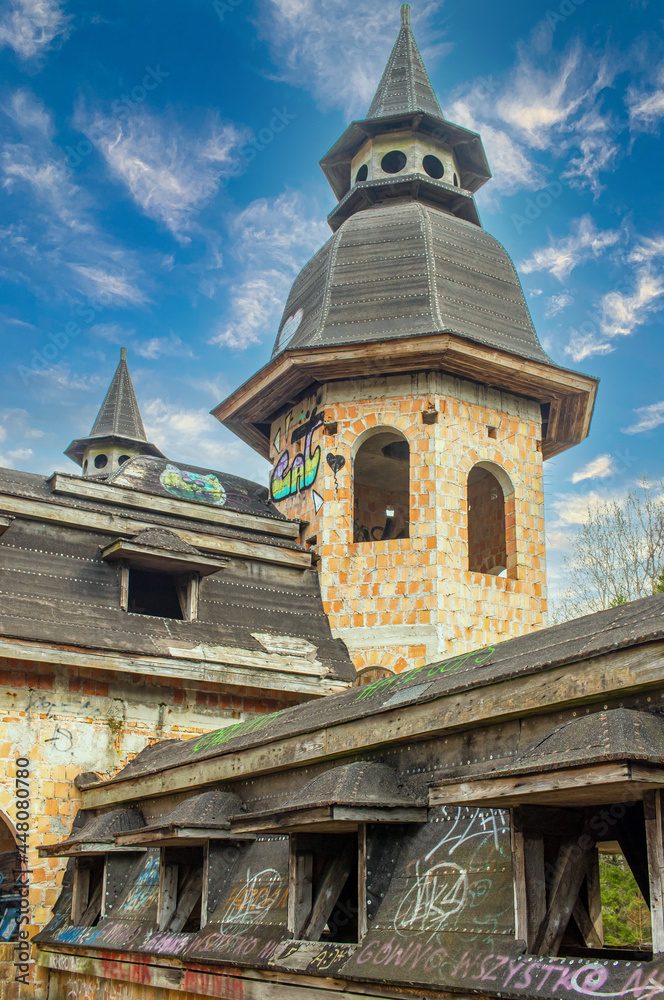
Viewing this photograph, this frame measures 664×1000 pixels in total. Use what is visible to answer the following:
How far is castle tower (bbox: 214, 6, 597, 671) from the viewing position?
54.0 feet

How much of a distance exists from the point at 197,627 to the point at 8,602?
9.60ft

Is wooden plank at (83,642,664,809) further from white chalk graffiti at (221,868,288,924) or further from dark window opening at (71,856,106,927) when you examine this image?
dark window opening at (71,856,106,927)

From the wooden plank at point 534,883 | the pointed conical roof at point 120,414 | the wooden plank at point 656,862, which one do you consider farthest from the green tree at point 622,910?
the pointed conical roof at point 120,414

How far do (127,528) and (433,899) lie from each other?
384 inches

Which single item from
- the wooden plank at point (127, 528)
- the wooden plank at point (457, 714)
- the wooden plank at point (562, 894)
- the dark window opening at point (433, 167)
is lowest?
the wooden plank at point (562, 894)

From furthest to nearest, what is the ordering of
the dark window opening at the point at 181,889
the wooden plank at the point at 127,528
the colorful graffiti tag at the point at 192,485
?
the colorful graffiti tag at the point at 192,485, the wooden plank at the point at 127,528, the dark window opening at the point at 181,889

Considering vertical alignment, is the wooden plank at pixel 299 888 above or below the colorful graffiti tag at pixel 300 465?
below

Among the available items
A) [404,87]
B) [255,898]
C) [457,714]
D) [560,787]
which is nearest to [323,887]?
[255,898]

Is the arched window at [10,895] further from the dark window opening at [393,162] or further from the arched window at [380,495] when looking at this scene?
the dark window opening at [393,162]

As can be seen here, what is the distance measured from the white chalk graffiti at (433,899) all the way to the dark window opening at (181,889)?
326 cm

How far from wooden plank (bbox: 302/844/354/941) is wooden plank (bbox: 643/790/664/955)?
3.16 metres

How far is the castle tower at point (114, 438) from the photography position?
4069 centimetres

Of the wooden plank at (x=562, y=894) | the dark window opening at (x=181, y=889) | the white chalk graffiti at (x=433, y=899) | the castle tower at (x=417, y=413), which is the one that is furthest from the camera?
the castle tower at (x=417, y=413)

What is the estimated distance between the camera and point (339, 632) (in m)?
16.4
